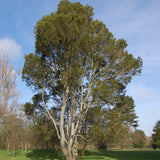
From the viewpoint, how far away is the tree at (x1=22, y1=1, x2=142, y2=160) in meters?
12.0

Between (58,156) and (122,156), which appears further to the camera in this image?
(122,156)

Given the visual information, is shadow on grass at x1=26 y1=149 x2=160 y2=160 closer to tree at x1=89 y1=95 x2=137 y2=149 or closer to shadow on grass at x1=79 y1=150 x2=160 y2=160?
shadow on grass at x1=79 y1=150 x2=160 y2=160

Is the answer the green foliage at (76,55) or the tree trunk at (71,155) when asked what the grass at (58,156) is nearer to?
the tree trunk at (71,155)

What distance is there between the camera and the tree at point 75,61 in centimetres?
1204

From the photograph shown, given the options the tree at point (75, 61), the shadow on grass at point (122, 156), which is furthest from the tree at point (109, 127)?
the shadow on grass at point (122, 156)

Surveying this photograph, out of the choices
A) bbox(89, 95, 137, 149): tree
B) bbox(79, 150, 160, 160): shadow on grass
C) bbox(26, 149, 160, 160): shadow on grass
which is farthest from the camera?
bbox(79, 150, 160, 160): shadow on grass

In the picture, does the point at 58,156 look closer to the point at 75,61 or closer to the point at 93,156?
the point at 93,156

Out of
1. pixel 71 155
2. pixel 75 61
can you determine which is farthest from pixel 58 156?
pixel 75 61

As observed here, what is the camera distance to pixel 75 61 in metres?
13.3

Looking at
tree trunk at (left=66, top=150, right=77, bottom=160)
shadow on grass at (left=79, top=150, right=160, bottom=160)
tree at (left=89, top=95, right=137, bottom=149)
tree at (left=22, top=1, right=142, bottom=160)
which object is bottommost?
shadow on grass at (left=79, top=150, right=160, bottom=160)

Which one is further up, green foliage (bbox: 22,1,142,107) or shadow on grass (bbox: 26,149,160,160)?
green foliage (bbox: 22,1,142,107)

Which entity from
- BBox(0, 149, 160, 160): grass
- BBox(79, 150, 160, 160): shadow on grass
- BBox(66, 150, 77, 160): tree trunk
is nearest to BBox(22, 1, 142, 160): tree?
BBox(66, 150, 77, 160): tree trunk

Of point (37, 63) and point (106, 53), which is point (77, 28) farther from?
point (37, 63)

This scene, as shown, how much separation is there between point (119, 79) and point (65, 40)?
5.41 meters
